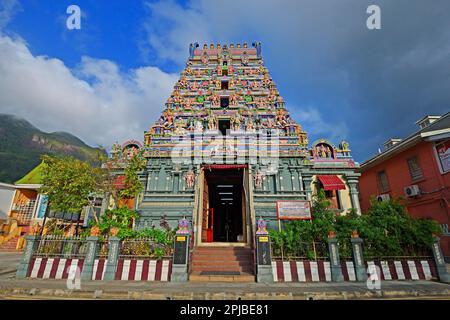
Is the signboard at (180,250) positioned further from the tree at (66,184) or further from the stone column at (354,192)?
the stone column at (354,192)

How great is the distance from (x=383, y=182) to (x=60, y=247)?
22.5 meters

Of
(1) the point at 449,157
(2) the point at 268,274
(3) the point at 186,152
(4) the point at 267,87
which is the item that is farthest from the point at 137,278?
(1) the point at 449,157

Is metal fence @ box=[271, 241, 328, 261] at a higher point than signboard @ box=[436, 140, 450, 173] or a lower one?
lower

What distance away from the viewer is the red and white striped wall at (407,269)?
27.7 ft

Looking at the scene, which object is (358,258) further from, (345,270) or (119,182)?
(119,182)

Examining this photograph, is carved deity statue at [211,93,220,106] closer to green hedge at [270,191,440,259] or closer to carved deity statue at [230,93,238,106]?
carved deity statue at [230,93,238,106]

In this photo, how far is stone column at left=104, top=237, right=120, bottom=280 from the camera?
8.43 m

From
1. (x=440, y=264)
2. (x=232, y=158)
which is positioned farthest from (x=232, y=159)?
(x=440, y=264)

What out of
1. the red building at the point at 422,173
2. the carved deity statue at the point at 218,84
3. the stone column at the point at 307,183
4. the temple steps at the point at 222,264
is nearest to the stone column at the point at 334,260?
the temple steps at the point at 222,264

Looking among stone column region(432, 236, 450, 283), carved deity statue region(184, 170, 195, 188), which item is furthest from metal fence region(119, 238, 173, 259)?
stone column region(432, 236, 450, 283)

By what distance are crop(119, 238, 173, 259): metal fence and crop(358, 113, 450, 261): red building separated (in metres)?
16.1

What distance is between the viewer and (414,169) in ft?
48.6
